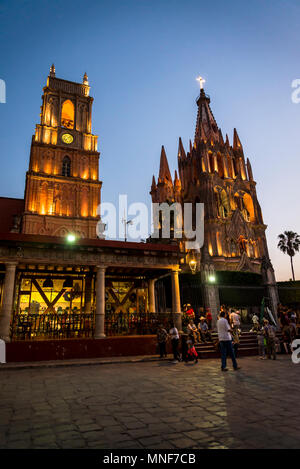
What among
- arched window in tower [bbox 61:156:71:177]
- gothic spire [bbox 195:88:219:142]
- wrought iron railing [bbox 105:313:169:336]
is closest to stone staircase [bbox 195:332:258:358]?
wrought iron railing [bbox 105:313:169:336]

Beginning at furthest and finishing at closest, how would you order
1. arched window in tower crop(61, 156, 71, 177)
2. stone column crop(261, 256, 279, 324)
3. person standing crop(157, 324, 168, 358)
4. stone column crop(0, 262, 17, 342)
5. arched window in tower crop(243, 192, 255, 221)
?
arched window in tower crop(243, 192, 255, 221)
arched window in tower crop(61, 156, 71, 177)
stone column crop(261, 256, 279, 324)
person standing crop(157, 324, 168, 358)
stone column crop(0, 262, 17, 342)

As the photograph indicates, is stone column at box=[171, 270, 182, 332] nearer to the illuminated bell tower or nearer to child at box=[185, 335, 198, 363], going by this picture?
child at box=[185, 335, 198, 363]

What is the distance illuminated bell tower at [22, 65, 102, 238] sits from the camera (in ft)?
97.7

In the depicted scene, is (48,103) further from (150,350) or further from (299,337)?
(299,337)

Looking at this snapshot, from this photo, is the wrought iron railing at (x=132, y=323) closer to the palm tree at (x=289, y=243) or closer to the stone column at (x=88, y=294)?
the stone column at (x=88, y=294)

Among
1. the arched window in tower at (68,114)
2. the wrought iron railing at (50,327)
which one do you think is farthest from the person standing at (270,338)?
the arched window in tower at (68,114)

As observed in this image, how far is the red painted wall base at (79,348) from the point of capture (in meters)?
11.7

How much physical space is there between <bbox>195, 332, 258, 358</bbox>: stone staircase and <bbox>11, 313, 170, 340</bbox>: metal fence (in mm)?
2340

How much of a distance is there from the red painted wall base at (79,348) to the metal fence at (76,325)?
22.4 inches

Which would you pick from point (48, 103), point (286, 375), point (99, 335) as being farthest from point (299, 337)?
point (48, 103)

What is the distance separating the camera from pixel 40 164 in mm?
31391

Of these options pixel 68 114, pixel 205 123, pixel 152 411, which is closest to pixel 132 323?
pixel 152 411

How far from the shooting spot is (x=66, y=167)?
33.0m
